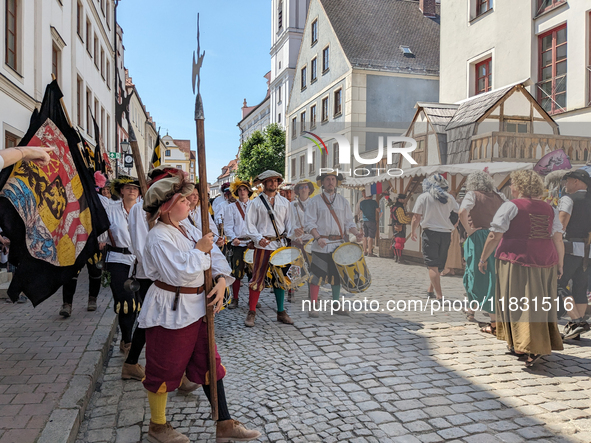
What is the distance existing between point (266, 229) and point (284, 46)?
4465 centimetres

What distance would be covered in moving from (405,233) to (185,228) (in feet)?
24.5

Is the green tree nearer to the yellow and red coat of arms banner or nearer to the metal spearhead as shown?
the yellow and red coat of arms banner

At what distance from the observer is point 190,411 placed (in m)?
3.36

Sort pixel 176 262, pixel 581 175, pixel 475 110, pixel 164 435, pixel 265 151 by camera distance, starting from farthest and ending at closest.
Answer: pixel 265 151, pixel 475 110, pixel 581 175, pixel 164 435, pixel 176 262

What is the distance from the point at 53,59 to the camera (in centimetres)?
1329

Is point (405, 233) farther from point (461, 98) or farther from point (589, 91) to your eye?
point (461, 98)

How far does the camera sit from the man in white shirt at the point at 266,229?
6.05 m

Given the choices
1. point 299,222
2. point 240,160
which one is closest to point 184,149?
point 240,160

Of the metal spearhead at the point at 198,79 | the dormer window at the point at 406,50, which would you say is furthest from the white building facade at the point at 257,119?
the metal spearhead at the point at 198,79

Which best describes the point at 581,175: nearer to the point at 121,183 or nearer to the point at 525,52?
the point at 121,183

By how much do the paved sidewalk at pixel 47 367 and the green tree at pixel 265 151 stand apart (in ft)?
129

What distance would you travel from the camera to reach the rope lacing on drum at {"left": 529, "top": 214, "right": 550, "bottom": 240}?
4.41 meters

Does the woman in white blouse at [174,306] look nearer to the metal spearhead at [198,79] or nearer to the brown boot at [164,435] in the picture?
the brown boot at [164,435]

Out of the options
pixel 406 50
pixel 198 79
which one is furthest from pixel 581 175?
pixel 406 50
